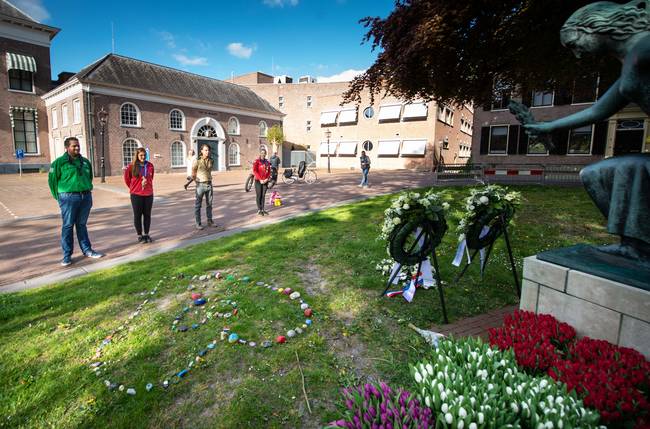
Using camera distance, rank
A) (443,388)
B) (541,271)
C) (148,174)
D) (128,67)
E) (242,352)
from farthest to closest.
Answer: (128,67)
(148,174)
(242,352)
(541,271)
(443,388)

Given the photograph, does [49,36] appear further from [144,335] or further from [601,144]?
[601,144]

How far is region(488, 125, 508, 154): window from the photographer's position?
81.9 ft

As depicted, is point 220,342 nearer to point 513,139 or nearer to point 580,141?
point 513,139

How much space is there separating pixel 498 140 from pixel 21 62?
37450 mm

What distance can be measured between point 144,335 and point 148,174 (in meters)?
4.51

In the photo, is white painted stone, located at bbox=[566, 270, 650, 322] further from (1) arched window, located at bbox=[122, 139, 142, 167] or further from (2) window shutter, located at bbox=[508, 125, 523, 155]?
(1) arched window, located at bbox=[122, 139, 142, 167]

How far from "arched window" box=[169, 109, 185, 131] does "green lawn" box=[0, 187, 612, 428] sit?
2777cm

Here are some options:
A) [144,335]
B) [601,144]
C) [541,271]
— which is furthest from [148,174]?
[601,144]

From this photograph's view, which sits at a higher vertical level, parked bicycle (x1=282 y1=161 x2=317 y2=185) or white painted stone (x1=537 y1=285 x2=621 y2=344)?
parked bicycle (x1=282 y1=161 x2=317 y2=185)

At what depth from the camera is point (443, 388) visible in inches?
71.1

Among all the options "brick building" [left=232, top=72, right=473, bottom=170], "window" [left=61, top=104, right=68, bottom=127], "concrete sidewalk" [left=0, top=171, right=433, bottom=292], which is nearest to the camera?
"concrete sidewalk" [left=0, top=171, right=433, bottom=292]

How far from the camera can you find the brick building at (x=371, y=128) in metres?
34.7

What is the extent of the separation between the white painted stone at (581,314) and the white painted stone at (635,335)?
0.04 m

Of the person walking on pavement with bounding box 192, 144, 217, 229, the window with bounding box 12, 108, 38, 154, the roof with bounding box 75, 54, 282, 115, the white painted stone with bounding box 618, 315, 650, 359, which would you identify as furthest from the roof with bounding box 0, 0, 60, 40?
the white painted stone with bounding box 618, 315, 650, 359
